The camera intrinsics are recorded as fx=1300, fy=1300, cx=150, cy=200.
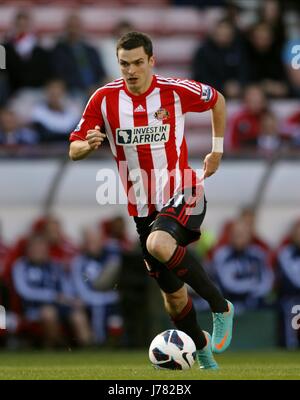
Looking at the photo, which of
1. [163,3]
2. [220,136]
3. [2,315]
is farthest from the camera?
[163,3]

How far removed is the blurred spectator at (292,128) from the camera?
1545 centimetres

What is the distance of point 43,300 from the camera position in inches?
536

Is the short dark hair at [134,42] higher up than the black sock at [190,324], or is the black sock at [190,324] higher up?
the short dark hair at [134,42]

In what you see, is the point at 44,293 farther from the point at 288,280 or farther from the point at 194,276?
the point at 194,276

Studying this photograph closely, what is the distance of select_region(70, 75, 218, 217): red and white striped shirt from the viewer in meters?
8.82

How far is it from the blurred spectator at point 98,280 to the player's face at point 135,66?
515cm

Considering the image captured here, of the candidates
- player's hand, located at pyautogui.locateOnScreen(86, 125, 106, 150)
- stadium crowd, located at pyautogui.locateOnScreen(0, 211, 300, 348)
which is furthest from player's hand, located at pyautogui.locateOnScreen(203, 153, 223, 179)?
stadium crowd, located at pyautogui.locateOnScreen(0, 211, 300, 348)

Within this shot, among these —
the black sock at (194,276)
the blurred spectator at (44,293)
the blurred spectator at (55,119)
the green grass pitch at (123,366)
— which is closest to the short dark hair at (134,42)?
the black sock at (194,276)

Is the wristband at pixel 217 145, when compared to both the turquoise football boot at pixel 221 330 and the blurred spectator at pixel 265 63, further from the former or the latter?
the blurred spectator at pixel 265 63

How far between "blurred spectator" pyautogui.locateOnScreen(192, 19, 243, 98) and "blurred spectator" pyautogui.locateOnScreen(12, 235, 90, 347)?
377 centimetres

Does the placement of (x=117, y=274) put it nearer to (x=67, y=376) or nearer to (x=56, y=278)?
(x=56, y=278)

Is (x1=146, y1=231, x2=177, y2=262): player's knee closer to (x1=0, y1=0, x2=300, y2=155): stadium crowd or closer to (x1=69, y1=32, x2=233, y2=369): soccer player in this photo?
(x1=69, y1=32, x2=233, y2=369): soccer player
